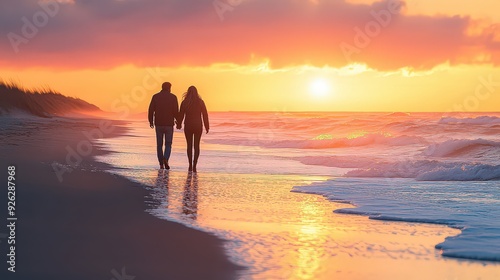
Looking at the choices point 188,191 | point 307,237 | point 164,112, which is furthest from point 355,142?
point 307,237

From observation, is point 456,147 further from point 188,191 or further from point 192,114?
point 188,191

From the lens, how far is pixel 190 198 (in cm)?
967

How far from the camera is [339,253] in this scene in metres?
5.97

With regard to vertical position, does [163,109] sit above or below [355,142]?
above

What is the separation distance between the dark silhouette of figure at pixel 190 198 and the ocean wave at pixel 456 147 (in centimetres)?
1328

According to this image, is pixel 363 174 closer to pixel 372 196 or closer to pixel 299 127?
pixel 372 196

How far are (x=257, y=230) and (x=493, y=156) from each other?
1714 centimetres

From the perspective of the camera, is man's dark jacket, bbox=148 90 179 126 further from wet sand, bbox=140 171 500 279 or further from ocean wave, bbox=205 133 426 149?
ocean wave, bbox=205 133 426 149

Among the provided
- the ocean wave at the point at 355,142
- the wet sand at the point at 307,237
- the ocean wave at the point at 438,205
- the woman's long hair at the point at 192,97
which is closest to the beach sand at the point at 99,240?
the wet sand at the point at 307,237

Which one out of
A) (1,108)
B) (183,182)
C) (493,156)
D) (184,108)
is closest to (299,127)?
(1,108)

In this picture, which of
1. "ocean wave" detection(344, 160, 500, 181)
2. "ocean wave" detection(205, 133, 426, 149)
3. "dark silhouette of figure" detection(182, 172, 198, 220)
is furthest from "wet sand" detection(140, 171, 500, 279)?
"ocean wave" detection(205, 133, 426, 149)

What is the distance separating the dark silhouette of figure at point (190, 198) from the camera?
824 cm

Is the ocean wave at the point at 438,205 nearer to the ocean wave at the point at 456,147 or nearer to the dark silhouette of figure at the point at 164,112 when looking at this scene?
the dark silhouette of figure at the point at 164,112

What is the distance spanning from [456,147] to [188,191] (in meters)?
16.0
